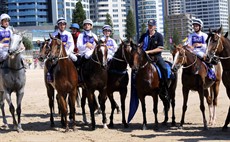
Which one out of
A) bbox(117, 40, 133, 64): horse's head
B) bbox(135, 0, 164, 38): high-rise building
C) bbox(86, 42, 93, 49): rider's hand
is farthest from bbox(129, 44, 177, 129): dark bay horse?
bbox(135, 0, 164, 38): high-rise building

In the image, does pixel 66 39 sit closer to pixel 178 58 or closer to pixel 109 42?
pixel 109 42

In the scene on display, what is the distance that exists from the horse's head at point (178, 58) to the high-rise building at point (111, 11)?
6871 inches

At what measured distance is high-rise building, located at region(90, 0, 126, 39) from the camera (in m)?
189

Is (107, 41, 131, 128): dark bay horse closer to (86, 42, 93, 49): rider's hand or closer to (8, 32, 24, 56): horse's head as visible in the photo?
(86, 42, 93, 49): rider's hand

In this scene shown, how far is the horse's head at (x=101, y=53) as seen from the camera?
1323cm

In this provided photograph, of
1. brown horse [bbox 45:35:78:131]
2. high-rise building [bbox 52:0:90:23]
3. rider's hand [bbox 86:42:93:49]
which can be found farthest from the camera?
high-rise building [bbox 52:0:90:23]

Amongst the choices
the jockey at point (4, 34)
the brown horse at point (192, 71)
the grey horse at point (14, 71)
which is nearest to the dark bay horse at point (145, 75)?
the brown horse at point (192, 71)

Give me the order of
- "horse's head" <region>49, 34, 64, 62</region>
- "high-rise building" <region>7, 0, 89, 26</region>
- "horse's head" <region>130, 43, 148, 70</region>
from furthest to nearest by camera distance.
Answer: "high-rise building" <region>7, 0, 89, 26</region> < "horse's head" <region>130, 43, 148, 70</region> < "horse's head" <region>49, 34, 64, 62</region>

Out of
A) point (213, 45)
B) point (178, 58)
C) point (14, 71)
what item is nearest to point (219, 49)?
point (213, 45)

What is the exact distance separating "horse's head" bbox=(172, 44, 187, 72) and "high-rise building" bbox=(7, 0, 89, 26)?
147459 mm

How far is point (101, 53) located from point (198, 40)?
3415mm

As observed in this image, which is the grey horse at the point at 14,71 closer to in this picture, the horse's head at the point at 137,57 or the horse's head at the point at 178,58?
the horse's head at the point at 137,57

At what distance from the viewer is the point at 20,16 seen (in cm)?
15725

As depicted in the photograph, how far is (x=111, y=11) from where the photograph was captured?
189m
